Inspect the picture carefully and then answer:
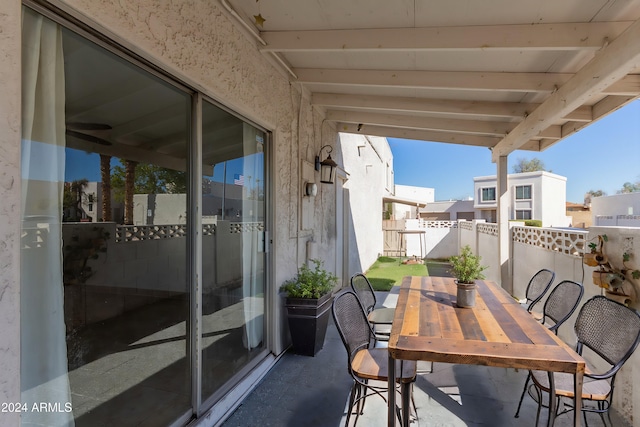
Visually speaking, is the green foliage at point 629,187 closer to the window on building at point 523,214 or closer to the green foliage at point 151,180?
the window on building at point 523,214

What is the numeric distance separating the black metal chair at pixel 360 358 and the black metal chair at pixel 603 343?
81cm

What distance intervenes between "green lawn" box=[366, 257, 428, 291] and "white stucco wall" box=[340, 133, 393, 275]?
30 cm

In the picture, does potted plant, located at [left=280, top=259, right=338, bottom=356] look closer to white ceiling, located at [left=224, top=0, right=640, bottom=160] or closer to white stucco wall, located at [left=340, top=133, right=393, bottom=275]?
white ceiling, located at [left=224, top=0, right=640, bottom=160]

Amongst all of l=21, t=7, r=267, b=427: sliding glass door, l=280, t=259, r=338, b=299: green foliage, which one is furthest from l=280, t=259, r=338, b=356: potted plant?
l=21, t=7, r=267, b=427: sliding glass door

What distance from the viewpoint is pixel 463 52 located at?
292 centimetres

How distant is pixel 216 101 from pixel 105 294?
152 cm

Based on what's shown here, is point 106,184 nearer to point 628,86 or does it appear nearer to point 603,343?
point 603,343

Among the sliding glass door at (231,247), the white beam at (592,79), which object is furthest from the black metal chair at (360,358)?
the white beam at (592,79)

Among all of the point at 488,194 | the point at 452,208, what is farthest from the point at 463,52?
the point at 452,208

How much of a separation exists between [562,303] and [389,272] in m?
6.34

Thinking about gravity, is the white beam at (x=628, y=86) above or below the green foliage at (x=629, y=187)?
below

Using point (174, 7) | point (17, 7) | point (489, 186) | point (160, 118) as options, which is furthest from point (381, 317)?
point (489, 186)

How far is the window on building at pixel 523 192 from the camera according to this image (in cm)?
2497

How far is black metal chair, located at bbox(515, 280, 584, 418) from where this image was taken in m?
2.45
